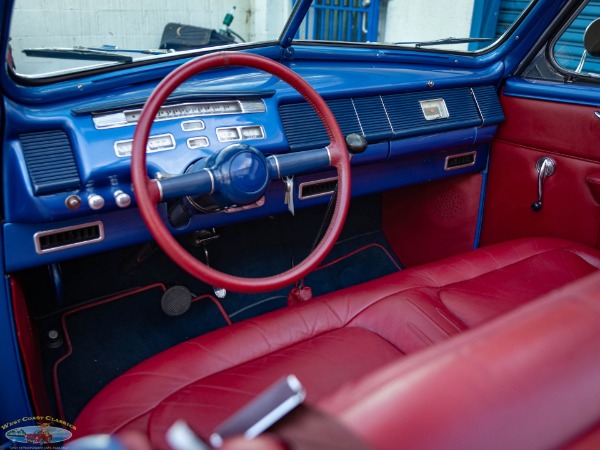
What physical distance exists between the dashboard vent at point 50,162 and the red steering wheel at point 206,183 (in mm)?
325

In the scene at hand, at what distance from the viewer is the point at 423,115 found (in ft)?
6.82

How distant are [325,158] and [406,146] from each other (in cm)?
72

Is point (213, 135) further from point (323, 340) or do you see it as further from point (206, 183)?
point (323, 340)

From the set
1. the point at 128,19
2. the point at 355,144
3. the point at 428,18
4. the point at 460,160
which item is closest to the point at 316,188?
the point at 355,144

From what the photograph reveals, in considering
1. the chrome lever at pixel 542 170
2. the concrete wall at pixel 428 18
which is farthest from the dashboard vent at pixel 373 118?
the concrete wall at pixel 428 18

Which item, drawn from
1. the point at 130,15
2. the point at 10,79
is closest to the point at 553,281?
the point at 10,79

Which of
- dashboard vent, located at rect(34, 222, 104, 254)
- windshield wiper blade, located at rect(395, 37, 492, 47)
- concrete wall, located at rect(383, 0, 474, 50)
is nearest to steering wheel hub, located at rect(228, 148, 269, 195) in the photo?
dashboard vent, located at rect(34, 222, 104, 254)

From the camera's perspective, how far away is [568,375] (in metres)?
0.71

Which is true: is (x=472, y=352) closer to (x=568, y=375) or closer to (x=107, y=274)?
(x=568, y=375)

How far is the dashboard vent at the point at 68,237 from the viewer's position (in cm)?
150

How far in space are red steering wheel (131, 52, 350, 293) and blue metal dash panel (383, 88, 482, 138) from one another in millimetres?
677

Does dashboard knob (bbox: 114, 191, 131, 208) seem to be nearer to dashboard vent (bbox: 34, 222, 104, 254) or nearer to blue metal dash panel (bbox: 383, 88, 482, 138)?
dashboard vent (bbox: 34, 222, 104, 254)
